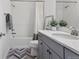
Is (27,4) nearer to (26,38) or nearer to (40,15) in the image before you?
(40,15)

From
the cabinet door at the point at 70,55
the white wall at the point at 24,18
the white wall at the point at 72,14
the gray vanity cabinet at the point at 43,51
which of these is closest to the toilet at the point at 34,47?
the gray vanity cabinet at the point at 43,51

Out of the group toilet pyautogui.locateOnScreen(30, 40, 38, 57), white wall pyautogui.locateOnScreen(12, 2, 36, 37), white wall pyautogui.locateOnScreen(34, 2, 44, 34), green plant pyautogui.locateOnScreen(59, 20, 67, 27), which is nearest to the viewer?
green plant pyautogui.locateOnScreen(59, 20, 67, 27)

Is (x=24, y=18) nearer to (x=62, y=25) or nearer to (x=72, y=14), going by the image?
(x=62, y=25)

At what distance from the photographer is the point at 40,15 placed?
418 cm

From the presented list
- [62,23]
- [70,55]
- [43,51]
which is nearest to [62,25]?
[62,23]

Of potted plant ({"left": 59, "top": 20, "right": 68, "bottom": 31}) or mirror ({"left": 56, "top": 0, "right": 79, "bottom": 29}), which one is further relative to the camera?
potted plant ({"left": 59, "top": 20, "right": 68, "bottom": 31})

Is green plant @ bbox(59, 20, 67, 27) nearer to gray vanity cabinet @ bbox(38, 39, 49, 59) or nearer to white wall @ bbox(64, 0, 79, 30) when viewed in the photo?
white wall @ bbox(64, 0, 79, 30)

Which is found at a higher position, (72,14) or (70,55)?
(72,14)

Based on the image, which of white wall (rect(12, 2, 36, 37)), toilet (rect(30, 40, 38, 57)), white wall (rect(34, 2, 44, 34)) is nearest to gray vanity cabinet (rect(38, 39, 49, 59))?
toilet (rect(30, 40, 38, 57))

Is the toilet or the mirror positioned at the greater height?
the mirror

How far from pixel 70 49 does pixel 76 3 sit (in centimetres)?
137

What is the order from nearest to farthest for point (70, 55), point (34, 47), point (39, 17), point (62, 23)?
point (70, 55)
point (62, 23)
point (34, 47)
point (39, 17)

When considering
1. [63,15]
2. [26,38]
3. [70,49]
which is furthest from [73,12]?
[26,38]

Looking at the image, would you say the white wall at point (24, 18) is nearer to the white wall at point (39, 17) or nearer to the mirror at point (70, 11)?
the white wall at point (39, 17)
